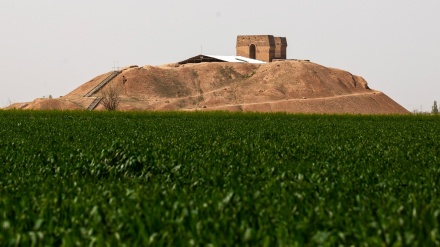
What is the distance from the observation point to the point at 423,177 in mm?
13625

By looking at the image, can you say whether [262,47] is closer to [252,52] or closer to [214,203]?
[252,52]

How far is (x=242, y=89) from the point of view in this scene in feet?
438

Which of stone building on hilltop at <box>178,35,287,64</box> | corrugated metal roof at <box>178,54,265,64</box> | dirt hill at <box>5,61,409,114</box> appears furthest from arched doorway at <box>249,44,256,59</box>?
dirt hill at <box>5,61,409,114</box>

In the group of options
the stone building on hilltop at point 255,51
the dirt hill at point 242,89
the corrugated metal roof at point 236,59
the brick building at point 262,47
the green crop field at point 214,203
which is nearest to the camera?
the green crop field at point 214,203

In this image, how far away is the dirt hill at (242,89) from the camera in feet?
403

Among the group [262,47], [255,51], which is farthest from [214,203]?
[255,51]

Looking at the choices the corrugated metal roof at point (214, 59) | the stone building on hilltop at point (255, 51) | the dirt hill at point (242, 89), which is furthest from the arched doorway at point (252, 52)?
the dirt hill at point (242, 89)

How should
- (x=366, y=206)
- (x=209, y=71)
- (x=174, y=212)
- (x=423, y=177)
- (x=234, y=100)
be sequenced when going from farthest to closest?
1. (x=209, y=71)
2. (x=234, y=100)
3. (x=423, y=177)
4. (x=366, y=206)
5. (x=174, y=212)

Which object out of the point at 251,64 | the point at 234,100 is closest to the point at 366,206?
the point at 234,100

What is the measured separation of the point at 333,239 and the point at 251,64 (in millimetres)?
138689

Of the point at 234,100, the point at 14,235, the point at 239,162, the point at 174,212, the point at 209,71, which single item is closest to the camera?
the point at 14,235

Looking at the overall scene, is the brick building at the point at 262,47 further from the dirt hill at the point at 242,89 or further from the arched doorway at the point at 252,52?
the dirt hill at the point at 242,89

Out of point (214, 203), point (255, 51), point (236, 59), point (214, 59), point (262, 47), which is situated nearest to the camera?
point (214, 203)

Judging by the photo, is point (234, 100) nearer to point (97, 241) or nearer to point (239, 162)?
point (239, 162)
